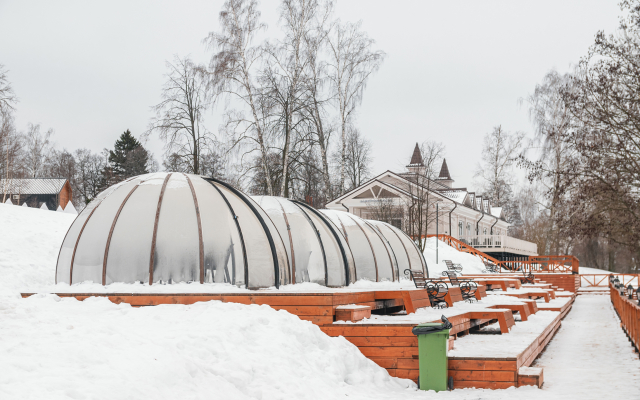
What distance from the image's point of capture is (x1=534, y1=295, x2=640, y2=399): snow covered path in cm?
738

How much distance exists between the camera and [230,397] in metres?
5.64

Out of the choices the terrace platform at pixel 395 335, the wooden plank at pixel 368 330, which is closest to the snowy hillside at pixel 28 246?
the terrace platform at pixel 395 335

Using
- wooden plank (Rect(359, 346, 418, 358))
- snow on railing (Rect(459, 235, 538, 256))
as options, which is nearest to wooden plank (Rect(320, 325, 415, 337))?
wooden plank (Rect(359, 346, 418, 358))

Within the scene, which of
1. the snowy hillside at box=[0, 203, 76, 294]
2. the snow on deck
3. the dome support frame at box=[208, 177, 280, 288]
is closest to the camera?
the snow on deck

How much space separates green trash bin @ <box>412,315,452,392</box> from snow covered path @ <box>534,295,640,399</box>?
1281mm

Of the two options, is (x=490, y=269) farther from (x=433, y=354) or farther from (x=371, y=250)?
(x=433, y=354)

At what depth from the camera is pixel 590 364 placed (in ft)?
31.8

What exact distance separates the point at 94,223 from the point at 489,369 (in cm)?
721

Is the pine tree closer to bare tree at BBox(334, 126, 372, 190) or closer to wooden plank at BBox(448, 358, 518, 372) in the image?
bare tree at BBox(334, 126, 372, 190)

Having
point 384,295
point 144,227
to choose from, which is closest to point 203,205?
point 144,227

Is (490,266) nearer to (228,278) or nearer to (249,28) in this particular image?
(249,28)

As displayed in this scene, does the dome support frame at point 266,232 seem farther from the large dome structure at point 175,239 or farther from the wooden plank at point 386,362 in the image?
the wooden plank at point 386,362

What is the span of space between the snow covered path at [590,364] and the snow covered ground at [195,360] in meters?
0.03

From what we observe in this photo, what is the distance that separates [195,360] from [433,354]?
3.05 m
